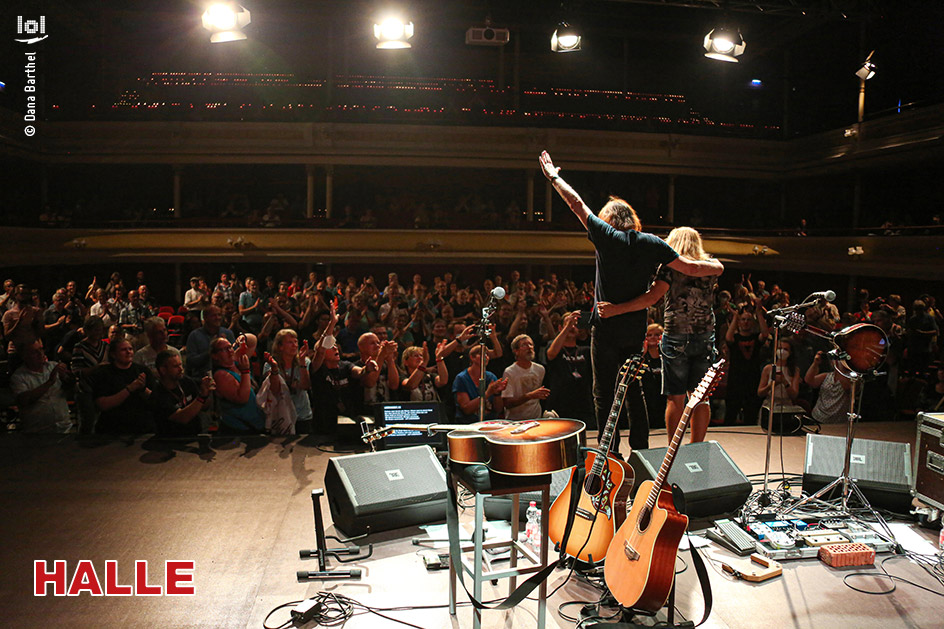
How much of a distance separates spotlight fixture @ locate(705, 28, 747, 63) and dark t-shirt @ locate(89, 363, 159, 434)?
7.05 meters

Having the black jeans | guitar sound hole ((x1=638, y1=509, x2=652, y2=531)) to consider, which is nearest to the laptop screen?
the black jeans

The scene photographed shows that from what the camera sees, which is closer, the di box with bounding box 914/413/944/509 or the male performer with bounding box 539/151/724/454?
the male performer with bounding box 539/151/724/454

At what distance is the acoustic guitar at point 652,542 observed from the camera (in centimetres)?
272

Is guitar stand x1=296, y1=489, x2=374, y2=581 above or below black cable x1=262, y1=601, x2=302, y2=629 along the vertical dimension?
above

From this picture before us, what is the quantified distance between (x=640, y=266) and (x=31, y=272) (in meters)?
14.5

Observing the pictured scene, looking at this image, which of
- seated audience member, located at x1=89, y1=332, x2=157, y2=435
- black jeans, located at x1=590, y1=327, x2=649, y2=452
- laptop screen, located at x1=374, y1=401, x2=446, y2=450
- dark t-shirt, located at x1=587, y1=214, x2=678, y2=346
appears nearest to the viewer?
dark t-shirt, located at x1=587, y1=214, x2=678, y2=346

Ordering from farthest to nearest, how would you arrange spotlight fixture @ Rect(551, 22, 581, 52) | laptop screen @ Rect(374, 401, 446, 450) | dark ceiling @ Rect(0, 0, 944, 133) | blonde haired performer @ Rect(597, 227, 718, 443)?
dark ceiling @ Rect(0, 0, 944, 133), spotlight fixture @ Rect(551, 22, 581, 52), laptop screen @ Rect(374, 401, 446, 450), blonde haired performer @ Rect(597, 227, 718, 443)

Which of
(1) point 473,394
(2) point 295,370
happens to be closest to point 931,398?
(1) point 473,394

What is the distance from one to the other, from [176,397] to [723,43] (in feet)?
23.2

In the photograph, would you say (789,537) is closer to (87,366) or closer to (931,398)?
(931,398)

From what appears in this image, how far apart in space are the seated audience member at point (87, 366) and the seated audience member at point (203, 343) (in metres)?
0.69

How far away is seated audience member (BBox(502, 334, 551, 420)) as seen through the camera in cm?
516

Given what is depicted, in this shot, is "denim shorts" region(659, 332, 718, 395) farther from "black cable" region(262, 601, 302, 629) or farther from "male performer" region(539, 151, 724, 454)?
"black cable" region(262, 601, 302, 629)

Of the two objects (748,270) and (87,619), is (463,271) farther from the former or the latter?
(87,619)
